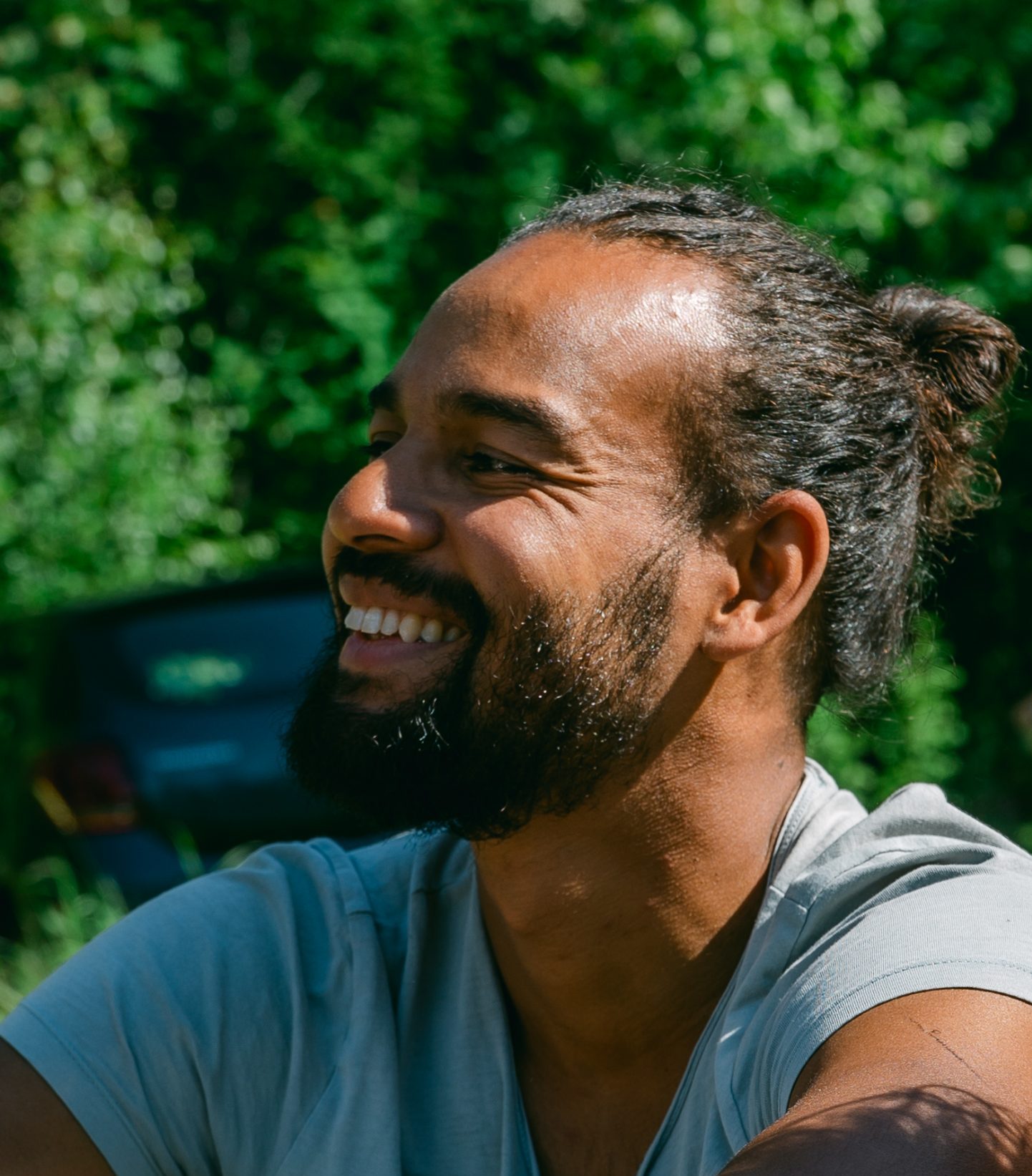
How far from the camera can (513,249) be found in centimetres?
229

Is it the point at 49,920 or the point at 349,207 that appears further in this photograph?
the point at 349,207

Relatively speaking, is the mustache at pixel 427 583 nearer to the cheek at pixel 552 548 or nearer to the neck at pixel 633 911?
the cheek at pixel 552 548

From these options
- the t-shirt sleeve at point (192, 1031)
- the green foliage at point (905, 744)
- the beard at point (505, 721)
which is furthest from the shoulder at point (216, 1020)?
the green foliage at point (905, 744)

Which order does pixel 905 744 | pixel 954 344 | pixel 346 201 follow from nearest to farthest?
pixel 954 344, pixel 905 744, pixel 346 201

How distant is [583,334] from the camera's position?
6.93 feet

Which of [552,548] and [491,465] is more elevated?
[491,465]

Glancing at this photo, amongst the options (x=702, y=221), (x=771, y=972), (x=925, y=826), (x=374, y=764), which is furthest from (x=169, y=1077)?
(x=702, y=221)

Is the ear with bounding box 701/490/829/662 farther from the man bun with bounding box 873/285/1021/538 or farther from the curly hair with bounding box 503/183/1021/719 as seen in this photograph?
the man bun with bounding box 873/285/1021/538

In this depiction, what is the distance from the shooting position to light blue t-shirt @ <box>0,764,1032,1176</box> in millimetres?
1722

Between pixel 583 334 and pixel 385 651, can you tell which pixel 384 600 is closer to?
pixel 385 651

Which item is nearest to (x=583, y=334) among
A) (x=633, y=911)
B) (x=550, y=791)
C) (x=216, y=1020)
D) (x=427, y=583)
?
(x=427, y=583)

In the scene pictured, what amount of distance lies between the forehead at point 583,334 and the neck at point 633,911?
50cm

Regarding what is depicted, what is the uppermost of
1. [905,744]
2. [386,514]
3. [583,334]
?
[583,334]

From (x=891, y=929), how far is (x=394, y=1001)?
743 millimetres
